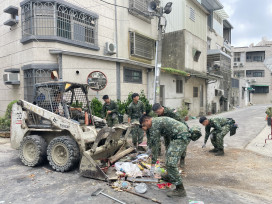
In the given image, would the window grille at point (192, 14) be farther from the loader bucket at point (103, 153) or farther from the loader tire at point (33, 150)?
the loader tire at point (33, 150)

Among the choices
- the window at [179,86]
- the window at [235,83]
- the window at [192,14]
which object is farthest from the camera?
the window at [235,83]

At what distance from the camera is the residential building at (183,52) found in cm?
1351

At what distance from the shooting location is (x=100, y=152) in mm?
4426

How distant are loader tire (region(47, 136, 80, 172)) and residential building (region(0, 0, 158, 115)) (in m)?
3.71

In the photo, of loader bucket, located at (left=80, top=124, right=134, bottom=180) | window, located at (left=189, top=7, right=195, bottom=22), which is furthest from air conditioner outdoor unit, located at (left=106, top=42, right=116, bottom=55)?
window, located at (left=189, top=7, right=195, bottom=22)

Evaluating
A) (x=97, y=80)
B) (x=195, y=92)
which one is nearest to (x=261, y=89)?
(x=195, y=92)

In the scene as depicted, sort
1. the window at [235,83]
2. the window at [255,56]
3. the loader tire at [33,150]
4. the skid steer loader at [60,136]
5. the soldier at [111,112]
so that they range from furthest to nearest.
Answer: the window at [255,56] < the window at [235,83] < the soldier at [111,112] < the loader tire at [33,150] < the skid steer loader at [60,136]

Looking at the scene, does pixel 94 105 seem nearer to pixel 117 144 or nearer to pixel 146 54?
pixel 117 144

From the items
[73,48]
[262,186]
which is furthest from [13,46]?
[262,186]

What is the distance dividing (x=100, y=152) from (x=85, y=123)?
0.99 meters

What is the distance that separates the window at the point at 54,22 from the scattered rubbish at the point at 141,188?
20.4 ft

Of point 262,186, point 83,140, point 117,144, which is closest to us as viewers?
point 262,186

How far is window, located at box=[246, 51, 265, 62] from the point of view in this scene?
4022 centimetres

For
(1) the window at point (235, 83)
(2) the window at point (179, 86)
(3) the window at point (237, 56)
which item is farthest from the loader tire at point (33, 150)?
(3) the window at point (237, 56)
